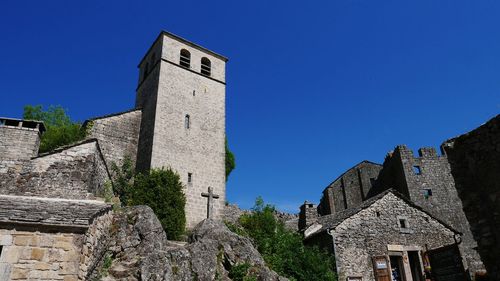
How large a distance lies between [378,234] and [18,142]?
52.5 ft

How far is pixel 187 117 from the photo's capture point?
859 inches

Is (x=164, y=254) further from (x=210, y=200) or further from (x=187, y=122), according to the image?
(x=187, y=122)

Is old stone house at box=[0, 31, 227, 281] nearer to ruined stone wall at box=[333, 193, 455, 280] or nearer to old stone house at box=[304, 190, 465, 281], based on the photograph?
old stone house at box=[304, 190, 465, 281]

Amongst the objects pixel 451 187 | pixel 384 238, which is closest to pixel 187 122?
pixel 384 238

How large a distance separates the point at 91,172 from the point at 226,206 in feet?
29.8

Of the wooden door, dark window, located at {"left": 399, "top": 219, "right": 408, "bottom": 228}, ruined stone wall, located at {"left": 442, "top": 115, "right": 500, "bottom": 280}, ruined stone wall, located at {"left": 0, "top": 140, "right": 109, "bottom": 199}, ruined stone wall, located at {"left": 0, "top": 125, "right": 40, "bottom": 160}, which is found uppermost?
ruined stone wall, located at {"left": 0, "top": 125, "right": 40, "bottom": 160}

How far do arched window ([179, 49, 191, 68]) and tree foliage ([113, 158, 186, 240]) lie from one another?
27.0 ft

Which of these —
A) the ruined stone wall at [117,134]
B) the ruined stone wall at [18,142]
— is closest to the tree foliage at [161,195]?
the ruined stone wall at [117,134]

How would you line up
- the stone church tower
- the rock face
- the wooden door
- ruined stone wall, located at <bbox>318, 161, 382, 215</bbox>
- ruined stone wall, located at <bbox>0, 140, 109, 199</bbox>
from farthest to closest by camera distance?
1. ruined stone wall, located at <bbox>318, 161, 382, 215</bbox>
2. the stone church tower
3. the wooden door
4. ruined stone wall, located at <bbox>0, 140, 109, 199</bbox>
5. the rock face

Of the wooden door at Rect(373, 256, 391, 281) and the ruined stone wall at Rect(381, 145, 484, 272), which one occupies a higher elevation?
the ruined stone wall at Rect(381, 145, 484, 272)

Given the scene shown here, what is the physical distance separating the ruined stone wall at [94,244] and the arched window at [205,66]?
14779mm

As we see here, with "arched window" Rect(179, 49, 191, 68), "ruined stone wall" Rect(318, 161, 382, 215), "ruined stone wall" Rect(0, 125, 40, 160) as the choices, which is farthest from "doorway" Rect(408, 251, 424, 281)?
"ruined stone wall" Rect(0, 125, 40, 160)

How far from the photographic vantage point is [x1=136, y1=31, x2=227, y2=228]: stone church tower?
1991cm

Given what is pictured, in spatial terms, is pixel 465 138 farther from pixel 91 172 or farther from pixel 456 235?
pixel 456 235
